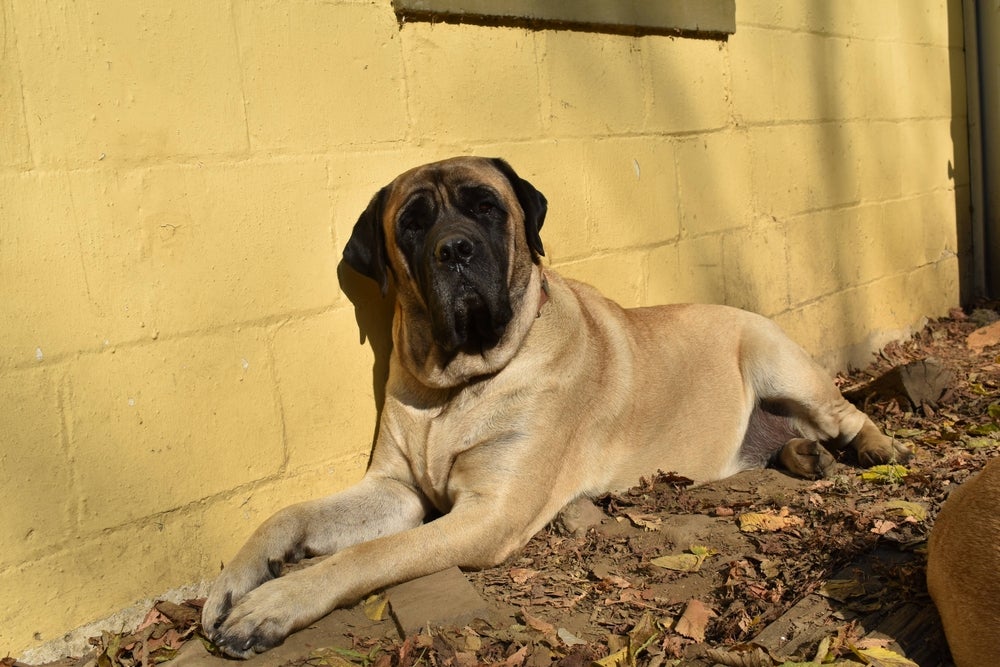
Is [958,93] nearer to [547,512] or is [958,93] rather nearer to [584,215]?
[584,215]

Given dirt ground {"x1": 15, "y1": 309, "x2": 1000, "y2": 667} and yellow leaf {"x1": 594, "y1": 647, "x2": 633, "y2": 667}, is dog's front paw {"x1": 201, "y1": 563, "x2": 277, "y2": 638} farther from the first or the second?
yellow leaf {"x1": 594, "y1": 647, "x2": 633, "y2": 667}

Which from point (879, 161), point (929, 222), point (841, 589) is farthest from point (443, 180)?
point (929, 222)

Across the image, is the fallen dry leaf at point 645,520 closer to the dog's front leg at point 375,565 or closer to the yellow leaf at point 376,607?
the dog's front leg at point 375,565

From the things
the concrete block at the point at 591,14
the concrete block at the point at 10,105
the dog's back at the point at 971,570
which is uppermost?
the concrete block at the point at 591,14

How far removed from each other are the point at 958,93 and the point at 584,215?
4.54 m

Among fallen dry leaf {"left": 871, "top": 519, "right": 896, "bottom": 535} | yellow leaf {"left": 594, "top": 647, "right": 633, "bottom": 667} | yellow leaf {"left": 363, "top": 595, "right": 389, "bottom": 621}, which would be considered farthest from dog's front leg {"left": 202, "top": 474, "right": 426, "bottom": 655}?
fallen dry leaf {"left": 871, "top": 519, "right": 896, "bottom": 535}

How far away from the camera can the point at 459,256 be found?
376 centimetres

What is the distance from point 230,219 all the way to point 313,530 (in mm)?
1214

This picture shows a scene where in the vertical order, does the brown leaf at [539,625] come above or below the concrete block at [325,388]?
below

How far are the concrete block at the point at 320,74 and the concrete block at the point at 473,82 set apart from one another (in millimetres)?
103

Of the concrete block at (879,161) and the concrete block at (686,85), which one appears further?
the concrete block at (879,161)

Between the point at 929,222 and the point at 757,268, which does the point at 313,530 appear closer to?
the point at 757,268

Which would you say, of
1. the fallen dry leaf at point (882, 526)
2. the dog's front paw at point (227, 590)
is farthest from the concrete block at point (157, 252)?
the fallen dry leaf at point (882, 526)

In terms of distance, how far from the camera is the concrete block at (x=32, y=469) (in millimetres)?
3184
